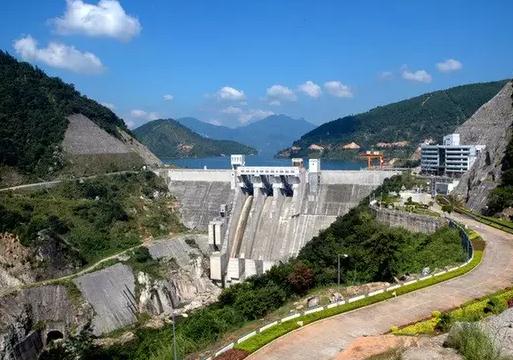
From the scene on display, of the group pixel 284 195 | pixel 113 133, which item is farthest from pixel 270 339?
pixel 113 133

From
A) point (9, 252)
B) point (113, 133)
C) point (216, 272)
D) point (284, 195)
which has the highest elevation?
point (113, 133)

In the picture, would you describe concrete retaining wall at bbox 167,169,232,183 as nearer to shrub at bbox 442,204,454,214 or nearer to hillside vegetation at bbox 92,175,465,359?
hillside vegetation at bbox 92,175,465,359

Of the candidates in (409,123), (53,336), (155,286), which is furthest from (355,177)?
(409,123)

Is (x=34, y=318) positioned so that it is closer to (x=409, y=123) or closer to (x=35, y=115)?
(x=35, y=115)

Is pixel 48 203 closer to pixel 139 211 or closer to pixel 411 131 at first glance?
pixel 139 211

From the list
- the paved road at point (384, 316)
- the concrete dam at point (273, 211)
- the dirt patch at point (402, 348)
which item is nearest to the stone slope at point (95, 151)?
the concrete dam at point (273, 211)

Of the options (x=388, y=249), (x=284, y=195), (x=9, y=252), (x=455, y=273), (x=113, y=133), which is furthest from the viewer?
(x=113, y=133)
